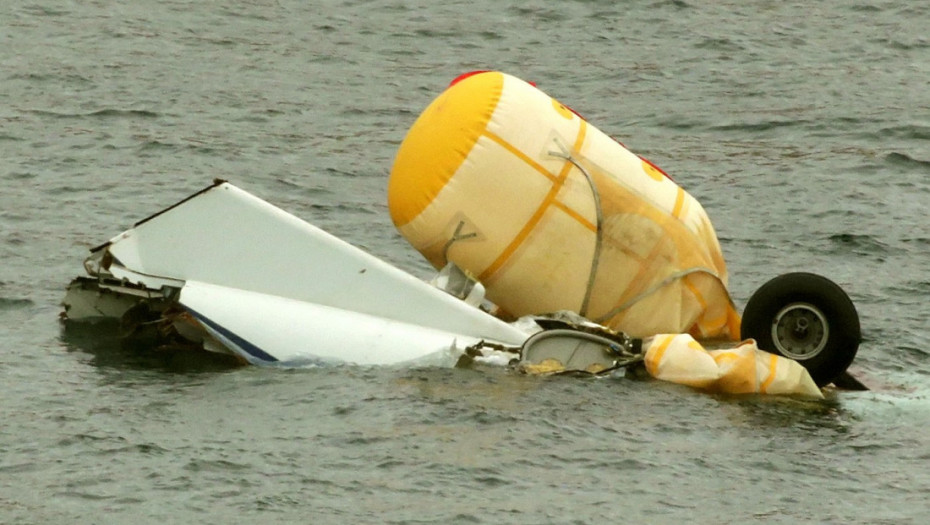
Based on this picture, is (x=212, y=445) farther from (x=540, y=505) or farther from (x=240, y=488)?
(x=540, y=505)

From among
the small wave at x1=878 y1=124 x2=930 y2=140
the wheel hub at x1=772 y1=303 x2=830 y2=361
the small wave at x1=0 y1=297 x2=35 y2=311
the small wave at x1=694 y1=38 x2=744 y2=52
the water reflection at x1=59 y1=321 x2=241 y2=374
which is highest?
the small wave at x1=694 y1=38 x2=744 y2=52

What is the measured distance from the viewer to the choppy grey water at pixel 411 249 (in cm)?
938

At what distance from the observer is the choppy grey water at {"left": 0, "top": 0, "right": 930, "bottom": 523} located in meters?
9.38

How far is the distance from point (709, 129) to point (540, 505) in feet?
38.4

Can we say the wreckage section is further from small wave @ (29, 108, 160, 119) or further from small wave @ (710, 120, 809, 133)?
small wave @ (710, 120, 809, 133)

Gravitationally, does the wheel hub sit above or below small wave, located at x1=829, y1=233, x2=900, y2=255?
below

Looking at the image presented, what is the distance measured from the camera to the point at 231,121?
19.8m

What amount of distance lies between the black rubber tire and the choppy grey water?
1.04 ft

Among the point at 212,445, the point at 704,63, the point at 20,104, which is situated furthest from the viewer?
the point at 704,63

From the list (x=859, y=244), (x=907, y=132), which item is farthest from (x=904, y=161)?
(x=859, y=244)

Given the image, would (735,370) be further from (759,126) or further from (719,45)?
(719,45)

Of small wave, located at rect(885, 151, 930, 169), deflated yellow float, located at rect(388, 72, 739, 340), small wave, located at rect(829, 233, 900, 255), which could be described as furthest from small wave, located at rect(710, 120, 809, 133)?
deflated yellow float, located at rect(388, 72, 739, 340)

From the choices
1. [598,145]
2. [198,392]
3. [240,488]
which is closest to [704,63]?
[598,145]

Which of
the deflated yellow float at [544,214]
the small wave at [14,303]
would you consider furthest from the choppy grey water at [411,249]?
the deflated yellow float at [544,214]
